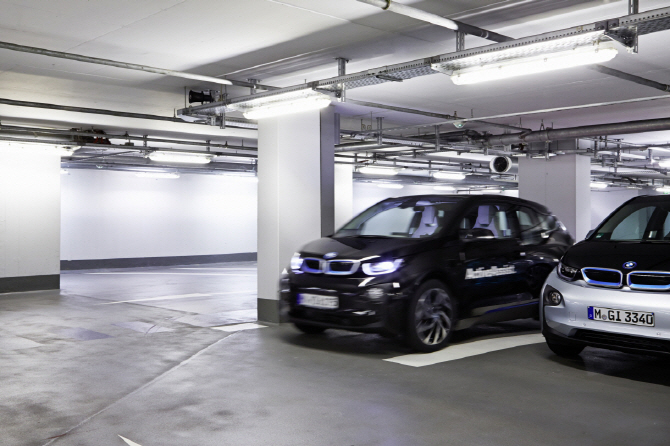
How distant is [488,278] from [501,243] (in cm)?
46

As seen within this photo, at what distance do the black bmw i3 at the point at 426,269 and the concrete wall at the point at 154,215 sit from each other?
14.4m

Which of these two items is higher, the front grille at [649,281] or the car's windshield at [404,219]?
the car's windshield at [404,219]

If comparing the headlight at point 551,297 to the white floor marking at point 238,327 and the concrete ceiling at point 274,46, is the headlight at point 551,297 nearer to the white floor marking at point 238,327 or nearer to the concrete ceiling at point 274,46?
the concrete ceiling at point 274,46

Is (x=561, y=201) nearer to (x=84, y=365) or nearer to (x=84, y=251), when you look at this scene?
(x=84, y=365)

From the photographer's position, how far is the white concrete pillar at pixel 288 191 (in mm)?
8328

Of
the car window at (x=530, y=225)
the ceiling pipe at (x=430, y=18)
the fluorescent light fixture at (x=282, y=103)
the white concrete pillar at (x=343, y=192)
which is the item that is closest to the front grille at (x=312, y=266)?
the fluorescent light fixture at (x=282, y=103)

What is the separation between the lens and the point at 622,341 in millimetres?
4996

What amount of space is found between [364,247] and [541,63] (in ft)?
7.83

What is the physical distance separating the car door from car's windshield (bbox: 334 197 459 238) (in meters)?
0.28

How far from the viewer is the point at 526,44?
5172 millimetres

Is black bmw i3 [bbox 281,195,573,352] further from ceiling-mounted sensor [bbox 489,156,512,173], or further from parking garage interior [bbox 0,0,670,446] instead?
ceiling-mounted sensor [bbox 489,156,512,173]

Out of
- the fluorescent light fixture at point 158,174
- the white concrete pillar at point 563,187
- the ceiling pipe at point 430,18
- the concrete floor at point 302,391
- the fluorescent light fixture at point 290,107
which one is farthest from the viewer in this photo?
the fluorescent light fixture at point 158,174

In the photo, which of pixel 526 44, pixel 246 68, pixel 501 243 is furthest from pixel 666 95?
pixel 246 68

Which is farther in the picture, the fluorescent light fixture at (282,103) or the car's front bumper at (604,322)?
the fluorescent light fixture at (282,103)
